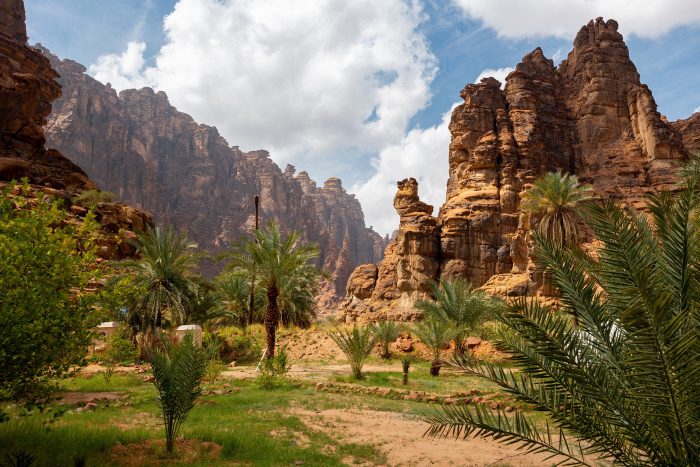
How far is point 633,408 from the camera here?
4430 millimetres

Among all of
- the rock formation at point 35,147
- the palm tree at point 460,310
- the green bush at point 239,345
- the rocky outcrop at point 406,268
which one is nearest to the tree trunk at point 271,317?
the green bush at point 239,345

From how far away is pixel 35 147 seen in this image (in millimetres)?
38594

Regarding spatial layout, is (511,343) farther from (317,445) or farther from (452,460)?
(317,445)

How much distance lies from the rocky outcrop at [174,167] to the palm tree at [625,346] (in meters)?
104

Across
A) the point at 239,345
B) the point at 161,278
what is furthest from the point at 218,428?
the point at 239,345

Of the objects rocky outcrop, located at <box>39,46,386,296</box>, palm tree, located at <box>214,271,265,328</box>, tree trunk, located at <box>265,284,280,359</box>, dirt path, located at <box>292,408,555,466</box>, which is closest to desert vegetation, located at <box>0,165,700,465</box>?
dirt path, located at <box>292,408,555,466</box>

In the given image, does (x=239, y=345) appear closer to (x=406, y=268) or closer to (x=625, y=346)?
(x=406, y=268)

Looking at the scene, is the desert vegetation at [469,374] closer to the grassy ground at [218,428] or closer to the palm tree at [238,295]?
the grassy ground at [218,428]

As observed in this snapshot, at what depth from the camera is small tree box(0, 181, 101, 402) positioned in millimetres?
5875

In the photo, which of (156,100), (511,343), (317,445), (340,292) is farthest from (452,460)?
(156,100)

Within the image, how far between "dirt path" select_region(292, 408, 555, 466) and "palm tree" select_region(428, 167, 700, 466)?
3067 millimetres

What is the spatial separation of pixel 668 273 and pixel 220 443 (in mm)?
7744

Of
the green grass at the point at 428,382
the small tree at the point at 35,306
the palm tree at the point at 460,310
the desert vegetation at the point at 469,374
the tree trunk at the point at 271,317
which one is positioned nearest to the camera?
the desert vegetation at the point at 469,374

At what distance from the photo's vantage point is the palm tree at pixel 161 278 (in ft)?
72.0
